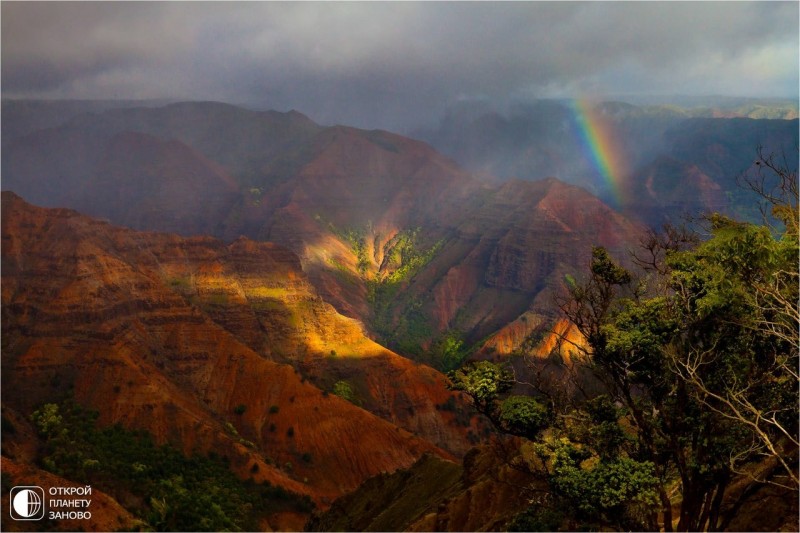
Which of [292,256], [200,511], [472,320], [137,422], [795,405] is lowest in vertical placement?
[472,320]

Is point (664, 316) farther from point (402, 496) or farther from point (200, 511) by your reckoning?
point (200, 511)

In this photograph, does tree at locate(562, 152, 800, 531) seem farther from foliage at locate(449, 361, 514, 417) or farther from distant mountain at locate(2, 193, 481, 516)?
distant mountain at locate(2, 193, 481, 516)

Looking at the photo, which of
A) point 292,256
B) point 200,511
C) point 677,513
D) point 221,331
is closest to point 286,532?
point 200,511

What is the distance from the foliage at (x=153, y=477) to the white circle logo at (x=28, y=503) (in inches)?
295

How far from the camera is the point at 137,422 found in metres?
60.2

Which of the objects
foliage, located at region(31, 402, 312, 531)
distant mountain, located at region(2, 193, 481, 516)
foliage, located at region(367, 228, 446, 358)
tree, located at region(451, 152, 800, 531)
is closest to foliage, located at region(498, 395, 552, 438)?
tree, located at region(451, 152, 800, 531)

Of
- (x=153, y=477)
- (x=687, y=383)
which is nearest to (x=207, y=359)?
(x=153, y=477)

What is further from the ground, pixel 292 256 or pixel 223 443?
pixel 292 256

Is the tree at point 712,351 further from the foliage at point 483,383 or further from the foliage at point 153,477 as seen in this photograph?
the foliage at point 153,477

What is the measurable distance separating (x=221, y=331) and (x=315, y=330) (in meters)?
20.7

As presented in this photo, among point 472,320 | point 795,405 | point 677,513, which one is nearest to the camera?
point 795,405

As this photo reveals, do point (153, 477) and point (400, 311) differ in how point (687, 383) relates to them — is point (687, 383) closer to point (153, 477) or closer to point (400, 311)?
point (153, 477)

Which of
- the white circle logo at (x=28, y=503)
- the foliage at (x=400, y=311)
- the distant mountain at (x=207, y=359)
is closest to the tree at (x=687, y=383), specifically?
the white circle logo at (x=28, y=503)

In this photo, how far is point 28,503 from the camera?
129 feet
